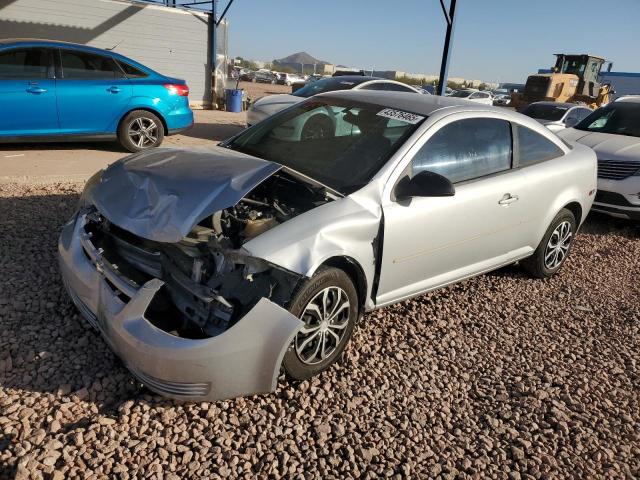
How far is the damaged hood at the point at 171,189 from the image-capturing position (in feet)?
8.69

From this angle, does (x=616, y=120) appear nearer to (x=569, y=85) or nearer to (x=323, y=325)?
(x=323, y=325)

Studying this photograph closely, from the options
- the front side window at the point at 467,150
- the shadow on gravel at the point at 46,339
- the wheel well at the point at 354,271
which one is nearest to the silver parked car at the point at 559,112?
the front side window at the point at 467,150

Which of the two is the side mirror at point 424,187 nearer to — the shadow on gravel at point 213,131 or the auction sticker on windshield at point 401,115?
the auction sticker on windshield at point 401,115

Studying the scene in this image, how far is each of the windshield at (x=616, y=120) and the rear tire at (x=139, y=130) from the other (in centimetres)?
686

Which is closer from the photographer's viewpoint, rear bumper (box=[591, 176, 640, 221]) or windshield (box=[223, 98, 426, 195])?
windshield (box=[223, 98, 426, 195])

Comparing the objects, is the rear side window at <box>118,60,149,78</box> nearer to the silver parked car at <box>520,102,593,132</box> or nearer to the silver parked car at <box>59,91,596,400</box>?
the silver parked car at <box>59,91,596,400</box>

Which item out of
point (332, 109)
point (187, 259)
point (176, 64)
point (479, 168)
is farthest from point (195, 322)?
point (176, 64)

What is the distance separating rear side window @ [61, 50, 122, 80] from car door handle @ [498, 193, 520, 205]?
6.34 metres

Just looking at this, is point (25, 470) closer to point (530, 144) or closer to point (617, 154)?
point (530, 144)

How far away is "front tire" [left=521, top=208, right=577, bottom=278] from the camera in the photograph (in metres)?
4.65

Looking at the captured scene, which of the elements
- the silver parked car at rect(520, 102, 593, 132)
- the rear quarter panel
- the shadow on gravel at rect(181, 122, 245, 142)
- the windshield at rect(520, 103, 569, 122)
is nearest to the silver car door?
the rear quarter panel

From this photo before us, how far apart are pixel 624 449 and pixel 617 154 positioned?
5084mm

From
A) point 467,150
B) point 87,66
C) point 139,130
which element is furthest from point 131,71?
point 467,150

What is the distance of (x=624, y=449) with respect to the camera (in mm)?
2750
